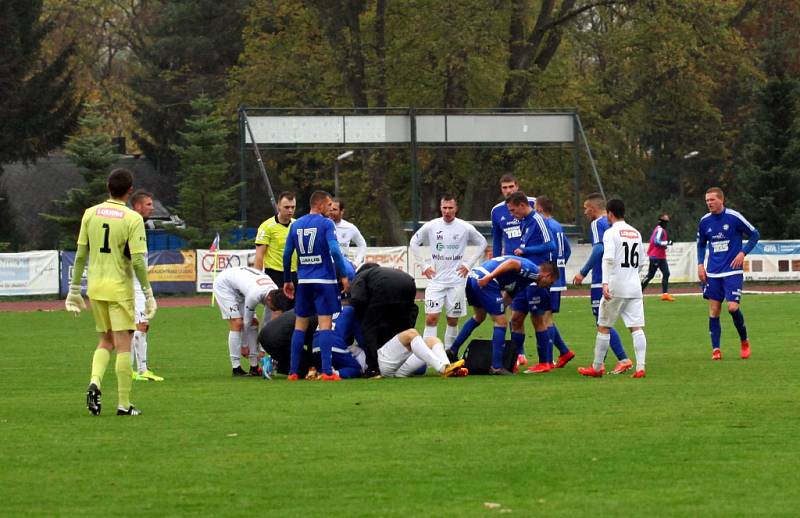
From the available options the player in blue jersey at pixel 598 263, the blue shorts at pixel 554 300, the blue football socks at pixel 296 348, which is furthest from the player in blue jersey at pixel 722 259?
the blue football socks at pixel 296 348

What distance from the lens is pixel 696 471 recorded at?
9109 millimetres

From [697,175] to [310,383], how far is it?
61.5m

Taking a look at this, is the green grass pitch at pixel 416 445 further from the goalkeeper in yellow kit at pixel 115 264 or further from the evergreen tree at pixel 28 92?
the evergreen tree at pixel 28 92

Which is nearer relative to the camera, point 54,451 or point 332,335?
point 54,451

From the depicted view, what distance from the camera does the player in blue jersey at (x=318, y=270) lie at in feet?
52.2

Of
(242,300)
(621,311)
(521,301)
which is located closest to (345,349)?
(242,300)

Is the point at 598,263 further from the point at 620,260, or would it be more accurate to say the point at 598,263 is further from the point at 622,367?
the point at 620,260

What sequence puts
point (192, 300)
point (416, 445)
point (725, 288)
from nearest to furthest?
point (416, 445) < point (725, 288) < point (192, 300)

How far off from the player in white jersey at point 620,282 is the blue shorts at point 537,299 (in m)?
1.16

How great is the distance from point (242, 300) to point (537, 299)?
3.49 meters

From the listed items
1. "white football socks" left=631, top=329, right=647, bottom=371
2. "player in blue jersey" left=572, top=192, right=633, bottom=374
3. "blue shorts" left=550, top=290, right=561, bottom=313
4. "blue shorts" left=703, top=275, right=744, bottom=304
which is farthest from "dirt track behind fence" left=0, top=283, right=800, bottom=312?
"white football socks" left=631, top=329, right=647, bottom=371

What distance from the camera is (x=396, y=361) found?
16.2m

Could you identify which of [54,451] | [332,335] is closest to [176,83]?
[332,335]

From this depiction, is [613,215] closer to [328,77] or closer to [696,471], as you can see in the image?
[696,471]
